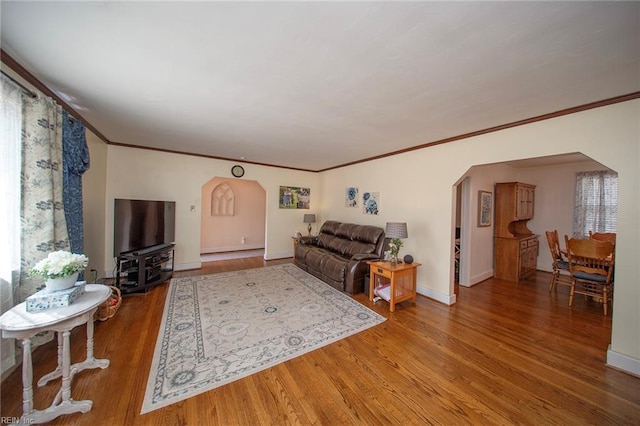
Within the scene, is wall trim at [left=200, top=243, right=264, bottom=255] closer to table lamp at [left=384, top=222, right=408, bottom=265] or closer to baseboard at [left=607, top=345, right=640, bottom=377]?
table lamp at [left=384, top=222, right=408, bottom=265]

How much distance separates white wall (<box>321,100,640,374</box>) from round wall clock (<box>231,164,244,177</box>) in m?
2.58

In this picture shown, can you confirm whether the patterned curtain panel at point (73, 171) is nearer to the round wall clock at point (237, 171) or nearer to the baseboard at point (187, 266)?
the baseboard at point (187, 266)

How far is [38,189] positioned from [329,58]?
271 centimetres

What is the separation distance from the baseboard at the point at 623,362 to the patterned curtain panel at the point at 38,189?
17.2ft

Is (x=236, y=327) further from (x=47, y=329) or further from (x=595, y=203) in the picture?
(x=595, y=203)

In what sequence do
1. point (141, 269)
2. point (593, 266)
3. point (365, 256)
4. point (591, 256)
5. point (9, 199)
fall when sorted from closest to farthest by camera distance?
point (9, 199) < point (591, 256) < point (593, 266) < point (141, 269) < point (365, 256)

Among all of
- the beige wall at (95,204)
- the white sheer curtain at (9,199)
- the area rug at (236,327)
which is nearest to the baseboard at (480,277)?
the area rug at (236,327)

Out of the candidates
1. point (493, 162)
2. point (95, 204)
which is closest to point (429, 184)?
point (493, 162)

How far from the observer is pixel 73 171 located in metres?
2.56

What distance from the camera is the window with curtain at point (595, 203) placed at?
14.7ft

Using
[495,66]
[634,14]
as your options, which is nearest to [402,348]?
[495,66]

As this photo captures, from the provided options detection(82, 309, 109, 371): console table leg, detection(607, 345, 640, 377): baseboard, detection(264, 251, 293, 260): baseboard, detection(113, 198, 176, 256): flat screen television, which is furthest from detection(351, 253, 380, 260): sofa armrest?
detection(113, 198, 176, 256): flat screen television

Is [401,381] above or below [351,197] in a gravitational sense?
below

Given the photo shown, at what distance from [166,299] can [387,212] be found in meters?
4.09
